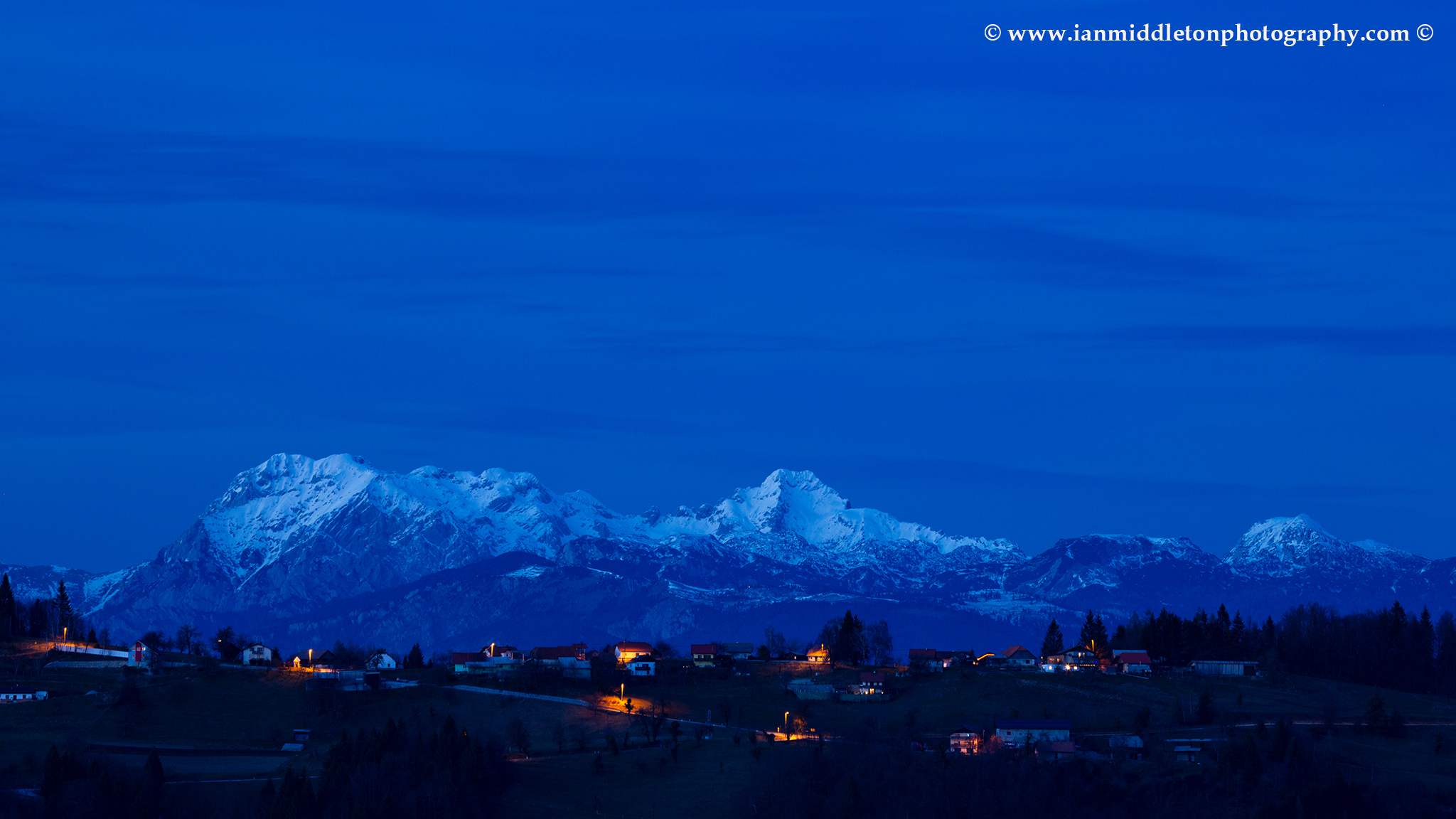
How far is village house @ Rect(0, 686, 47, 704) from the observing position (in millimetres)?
162625

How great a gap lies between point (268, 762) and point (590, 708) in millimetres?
30572

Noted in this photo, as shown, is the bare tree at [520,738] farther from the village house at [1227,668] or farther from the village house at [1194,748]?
the village house at [1227,668]

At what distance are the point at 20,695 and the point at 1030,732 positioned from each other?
3368 inches

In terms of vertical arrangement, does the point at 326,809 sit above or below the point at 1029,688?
below

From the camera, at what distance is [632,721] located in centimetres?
16388

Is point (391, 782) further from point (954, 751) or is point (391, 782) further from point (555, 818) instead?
point (954, 751)

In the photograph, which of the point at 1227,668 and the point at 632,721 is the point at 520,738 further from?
the point at 1227,668

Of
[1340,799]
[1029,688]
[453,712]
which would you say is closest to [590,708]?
[453,712]

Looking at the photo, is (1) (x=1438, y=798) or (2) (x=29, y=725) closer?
(1) (x=1438, y=798)

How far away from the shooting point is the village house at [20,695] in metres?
163

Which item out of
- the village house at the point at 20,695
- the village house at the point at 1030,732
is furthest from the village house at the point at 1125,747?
the village house at the point at 20,695

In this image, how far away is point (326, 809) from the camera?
139m

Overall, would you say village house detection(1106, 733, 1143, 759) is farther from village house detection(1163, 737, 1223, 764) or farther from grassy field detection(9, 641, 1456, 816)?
village house detection(1163, 737, 1223, 764)

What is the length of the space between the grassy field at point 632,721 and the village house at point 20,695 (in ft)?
5.36
